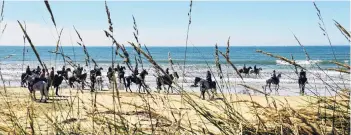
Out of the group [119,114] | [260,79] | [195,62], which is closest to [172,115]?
[119,114]

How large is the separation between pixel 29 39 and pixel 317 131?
4.05ft

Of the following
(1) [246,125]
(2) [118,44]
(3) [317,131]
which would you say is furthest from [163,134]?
(3) [317,131]

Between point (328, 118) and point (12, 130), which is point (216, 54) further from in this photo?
point (12, 130)

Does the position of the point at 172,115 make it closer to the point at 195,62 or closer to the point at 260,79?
the point at 260,79

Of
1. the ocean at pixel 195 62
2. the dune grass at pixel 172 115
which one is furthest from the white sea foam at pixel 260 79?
the dune grass at pixel 172 115

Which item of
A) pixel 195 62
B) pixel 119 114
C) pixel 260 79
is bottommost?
pixel 260 79

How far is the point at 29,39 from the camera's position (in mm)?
1604

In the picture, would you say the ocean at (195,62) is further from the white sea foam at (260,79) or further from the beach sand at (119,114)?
the beach sand at (119,114)

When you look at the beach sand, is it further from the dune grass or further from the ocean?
the ocean

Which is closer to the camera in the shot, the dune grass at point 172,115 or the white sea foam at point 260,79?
the dune grass at point 172,115

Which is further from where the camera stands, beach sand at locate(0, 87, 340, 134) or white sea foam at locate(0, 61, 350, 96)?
white sea foam at locate(0, 61, 350, 96)

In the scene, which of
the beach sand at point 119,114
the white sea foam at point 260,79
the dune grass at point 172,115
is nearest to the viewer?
the dune grass at point 172,115

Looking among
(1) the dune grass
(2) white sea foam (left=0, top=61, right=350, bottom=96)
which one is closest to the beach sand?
(1) the dune grass

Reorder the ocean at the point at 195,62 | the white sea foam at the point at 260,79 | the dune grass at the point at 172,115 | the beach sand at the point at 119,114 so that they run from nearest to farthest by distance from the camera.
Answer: the dune grass at the point at 172,115 < the beach sand at the point at 119,114 < the ocean at the point at 195,62 < the white sea foam at the point at 260,79
